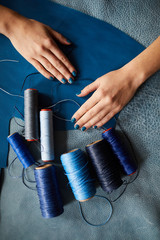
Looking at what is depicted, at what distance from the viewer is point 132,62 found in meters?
1.08

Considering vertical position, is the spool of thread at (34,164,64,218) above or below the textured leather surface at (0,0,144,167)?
below

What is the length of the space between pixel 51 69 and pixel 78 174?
65 cm

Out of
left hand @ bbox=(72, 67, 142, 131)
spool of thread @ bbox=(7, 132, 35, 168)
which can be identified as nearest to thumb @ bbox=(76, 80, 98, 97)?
left hand @ bbox=(72, 67, 142, 131)

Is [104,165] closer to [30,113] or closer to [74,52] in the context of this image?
[30,113]

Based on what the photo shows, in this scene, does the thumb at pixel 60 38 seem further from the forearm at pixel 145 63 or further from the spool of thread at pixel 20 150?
the spool of thread at pixel 20 150

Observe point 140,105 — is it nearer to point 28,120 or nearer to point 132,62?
point 132,62

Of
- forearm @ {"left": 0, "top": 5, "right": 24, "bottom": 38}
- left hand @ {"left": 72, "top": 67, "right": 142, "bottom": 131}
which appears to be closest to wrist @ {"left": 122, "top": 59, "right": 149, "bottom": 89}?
left hand @ {"left": 72, "top": 67, "right": 142, "bottom": 131}

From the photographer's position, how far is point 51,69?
1.11 m

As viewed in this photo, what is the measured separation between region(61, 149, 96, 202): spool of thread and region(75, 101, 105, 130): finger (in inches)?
6.4

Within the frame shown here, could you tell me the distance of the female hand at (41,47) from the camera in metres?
1.06

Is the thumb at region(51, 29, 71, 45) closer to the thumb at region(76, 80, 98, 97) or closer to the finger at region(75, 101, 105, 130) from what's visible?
the thumb at region(76, 80, 98, 97)

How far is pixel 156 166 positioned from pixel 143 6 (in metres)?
1.03

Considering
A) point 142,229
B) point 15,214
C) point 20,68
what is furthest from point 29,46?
point 142,229

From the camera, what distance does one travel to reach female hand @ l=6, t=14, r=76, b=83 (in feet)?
3.49
